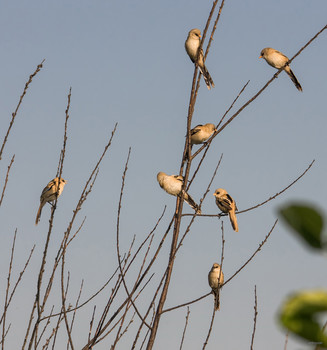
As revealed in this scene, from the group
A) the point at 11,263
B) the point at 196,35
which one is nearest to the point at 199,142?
the point at 196,35

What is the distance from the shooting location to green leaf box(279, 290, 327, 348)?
361 mm

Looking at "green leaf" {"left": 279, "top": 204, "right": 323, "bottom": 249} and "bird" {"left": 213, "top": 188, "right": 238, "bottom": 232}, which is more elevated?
"bird" {"left": 213, "top": 188, "right": 238, "bottom": 232}

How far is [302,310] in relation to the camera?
0.36m

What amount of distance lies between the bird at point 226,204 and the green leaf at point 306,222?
33.3ft

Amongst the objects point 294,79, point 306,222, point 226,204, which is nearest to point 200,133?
point 226,204

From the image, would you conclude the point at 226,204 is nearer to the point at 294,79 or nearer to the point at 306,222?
the point at 294,79

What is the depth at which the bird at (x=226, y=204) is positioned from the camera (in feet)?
34.5

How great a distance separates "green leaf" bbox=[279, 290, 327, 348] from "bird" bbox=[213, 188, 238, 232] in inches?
399

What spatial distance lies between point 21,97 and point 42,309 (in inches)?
43.3

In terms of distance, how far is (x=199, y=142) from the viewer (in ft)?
40.0

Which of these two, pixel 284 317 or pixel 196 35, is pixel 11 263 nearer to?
pixel 284 317

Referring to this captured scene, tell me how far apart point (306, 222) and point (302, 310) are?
5 cm

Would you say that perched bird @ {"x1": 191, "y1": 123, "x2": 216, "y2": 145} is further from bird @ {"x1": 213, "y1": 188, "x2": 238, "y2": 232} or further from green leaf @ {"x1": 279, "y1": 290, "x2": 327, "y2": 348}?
green leaf @ {"x1": 279, "y1": 290, "x2": 327, "y2": 348}

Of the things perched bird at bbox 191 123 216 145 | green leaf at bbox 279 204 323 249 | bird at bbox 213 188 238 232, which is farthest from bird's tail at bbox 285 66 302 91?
green leaf at bbox 279 204 323 249
